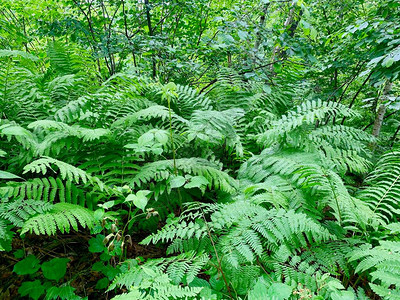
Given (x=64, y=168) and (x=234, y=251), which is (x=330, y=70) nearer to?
(x=234, y=251)

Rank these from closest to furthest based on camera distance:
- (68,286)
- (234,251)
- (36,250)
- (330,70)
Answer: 1. (234,251)
2. (68,286)
3. (36,250)
4. (330,70)

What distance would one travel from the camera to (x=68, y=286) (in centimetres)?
124

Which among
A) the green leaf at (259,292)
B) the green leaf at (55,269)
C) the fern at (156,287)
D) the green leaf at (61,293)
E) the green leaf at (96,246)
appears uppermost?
the fern at (156,287)

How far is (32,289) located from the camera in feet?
4.06

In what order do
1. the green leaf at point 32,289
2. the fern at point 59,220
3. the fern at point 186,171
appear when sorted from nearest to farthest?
the fern at point 59,220 → the green leaf at point 32,289 → the fern at point 186,171

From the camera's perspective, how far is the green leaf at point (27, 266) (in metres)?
1.29

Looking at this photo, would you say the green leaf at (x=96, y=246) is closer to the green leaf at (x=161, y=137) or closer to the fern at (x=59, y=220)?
the fern at (x=59, y=220)

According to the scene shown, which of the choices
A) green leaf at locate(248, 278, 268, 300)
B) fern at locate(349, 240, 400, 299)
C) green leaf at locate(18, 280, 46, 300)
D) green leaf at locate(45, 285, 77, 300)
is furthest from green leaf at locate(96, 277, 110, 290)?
fern at locate(349, 240, 400, 299)

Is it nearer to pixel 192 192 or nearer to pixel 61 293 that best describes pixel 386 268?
pixel 192 192

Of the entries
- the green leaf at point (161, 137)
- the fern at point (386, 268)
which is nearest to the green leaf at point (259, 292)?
the fern at point (386, 268)

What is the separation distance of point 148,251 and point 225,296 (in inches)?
27.3

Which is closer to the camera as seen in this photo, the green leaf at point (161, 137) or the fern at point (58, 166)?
the fern at point (58, 166)

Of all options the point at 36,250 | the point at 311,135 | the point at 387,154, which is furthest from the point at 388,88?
the point at 36,250

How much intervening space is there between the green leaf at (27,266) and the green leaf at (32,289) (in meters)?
0.06
